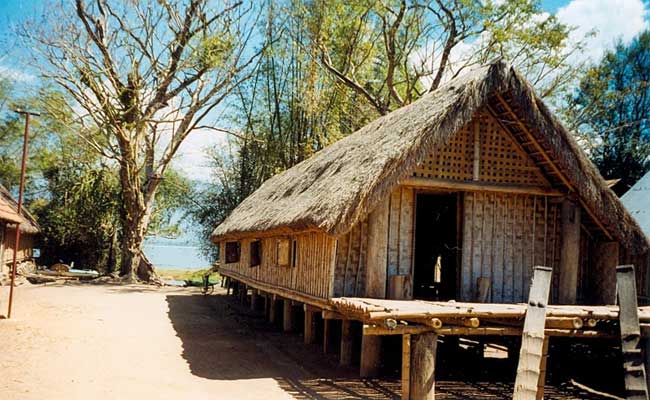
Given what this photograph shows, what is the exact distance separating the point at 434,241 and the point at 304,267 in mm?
4673

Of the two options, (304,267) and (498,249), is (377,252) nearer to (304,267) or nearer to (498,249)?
(304,267)

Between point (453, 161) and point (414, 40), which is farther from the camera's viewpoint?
point (414, 40)

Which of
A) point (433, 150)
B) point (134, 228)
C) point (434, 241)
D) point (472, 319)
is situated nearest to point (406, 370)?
point (472, 319)

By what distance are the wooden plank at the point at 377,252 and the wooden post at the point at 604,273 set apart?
392cm

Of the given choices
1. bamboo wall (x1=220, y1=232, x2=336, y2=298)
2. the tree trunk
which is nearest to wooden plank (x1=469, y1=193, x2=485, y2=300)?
bamboo wall (x1=220, y1=232, x2=336, y2=298)

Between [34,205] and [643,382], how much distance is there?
29.4 meters

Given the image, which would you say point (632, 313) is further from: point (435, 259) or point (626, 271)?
point (435, 259)

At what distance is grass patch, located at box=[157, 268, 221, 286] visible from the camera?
28500 mm

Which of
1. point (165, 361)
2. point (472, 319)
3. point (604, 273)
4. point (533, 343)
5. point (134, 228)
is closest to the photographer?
point (533, 343)

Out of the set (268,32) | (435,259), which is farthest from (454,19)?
(435,259)

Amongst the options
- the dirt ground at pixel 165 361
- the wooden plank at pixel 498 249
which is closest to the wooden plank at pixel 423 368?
the dirt ground at pixel 165 361

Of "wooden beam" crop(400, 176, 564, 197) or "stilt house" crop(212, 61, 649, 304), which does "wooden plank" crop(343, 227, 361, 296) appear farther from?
"wooden beam" crop(400, 176, 564, 197)

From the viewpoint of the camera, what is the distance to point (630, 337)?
668 cm

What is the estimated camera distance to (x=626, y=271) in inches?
268
